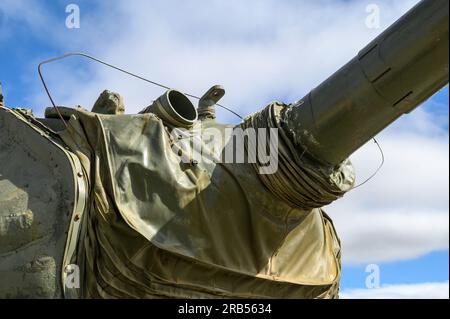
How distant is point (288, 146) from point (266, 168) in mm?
308

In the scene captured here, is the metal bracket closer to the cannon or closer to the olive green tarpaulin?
the cannon

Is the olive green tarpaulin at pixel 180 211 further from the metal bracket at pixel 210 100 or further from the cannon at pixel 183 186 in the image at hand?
the metal bracket at pixel 210 100

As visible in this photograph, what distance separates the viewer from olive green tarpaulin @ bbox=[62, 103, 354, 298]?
Answer: 6.90 metres

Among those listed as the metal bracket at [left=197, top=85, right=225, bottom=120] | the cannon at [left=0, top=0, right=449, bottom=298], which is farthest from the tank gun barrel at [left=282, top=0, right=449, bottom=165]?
the metal bracket at [left=197, top=85, right=225, bottom=120]

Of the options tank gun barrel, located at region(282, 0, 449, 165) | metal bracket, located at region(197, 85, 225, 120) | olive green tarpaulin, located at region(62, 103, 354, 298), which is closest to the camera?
tank gun barrel, located at region(282, 0, 449, 165)

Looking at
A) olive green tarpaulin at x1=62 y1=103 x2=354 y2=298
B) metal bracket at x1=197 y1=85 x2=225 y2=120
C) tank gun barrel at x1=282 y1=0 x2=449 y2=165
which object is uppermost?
metal bracket at x1=197 y1=85 x2=225 y2=120

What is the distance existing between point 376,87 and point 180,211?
2049mm

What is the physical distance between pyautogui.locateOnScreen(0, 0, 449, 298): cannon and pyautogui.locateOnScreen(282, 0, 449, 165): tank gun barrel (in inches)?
0.4
